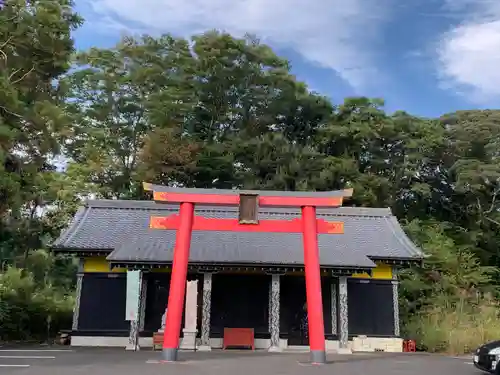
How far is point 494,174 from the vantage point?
983 inches

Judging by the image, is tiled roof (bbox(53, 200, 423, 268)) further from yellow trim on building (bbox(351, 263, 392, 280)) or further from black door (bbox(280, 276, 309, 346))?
black door (bbox(280, 276, 309, 346))

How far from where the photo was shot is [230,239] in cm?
1548

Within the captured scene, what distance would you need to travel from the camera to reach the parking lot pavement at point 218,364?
30.0 feet

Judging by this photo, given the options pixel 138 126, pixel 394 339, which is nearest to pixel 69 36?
pixel 394 339

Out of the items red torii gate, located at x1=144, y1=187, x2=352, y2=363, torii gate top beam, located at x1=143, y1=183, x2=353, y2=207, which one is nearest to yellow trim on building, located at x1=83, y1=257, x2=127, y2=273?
red torii gate, located at x1=144, y1=187, x2=352, y2=363

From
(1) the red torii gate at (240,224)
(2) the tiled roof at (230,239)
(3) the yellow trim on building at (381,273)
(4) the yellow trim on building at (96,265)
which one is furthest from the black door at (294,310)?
(4) the yellow trim on building at (96,265)

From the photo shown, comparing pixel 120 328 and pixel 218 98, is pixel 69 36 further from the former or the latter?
pixel 218 98

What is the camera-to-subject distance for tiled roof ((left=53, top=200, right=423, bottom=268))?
1379cm

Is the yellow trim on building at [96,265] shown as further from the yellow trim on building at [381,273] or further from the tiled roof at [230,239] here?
the yellow trim on building at [381,273]

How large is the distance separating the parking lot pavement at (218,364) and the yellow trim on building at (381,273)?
2532 millimetres

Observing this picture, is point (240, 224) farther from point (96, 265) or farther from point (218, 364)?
point (96, 265)

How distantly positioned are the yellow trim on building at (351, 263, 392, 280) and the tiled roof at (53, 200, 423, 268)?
481mm

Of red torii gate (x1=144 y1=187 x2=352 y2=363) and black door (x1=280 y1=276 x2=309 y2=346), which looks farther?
black door (x1=280 y1=276 x2=309 y2=346)

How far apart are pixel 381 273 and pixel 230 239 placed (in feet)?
15.7
